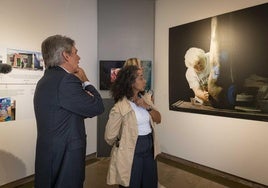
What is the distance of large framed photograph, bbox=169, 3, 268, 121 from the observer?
8.81ft

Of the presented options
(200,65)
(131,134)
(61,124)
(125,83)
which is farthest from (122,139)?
(200,65)

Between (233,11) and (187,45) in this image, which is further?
(187,45)

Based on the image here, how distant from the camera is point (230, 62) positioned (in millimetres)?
2949

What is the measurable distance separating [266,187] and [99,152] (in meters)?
2.62

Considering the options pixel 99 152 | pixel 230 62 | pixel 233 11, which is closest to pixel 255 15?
pixel 233 11

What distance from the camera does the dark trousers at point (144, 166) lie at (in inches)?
70.1

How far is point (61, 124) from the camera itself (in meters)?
1.36

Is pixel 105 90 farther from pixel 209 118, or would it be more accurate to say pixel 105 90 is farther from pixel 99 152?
pixel 209 118

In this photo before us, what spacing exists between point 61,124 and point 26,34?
6.88ft

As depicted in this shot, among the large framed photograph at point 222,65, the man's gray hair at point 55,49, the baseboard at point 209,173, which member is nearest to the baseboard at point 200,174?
the baseboard at point 209,173

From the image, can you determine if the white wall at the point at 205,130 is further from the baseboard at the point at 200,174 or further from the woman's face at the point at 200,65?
the woman's face at the point at 200,65

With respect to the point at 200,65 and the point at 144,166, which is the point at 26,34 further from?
the point at 200,65

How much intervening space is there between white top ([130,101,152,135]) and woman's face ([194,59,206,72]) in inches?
70.8

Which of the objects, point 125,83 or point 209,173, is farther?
point 209,173
